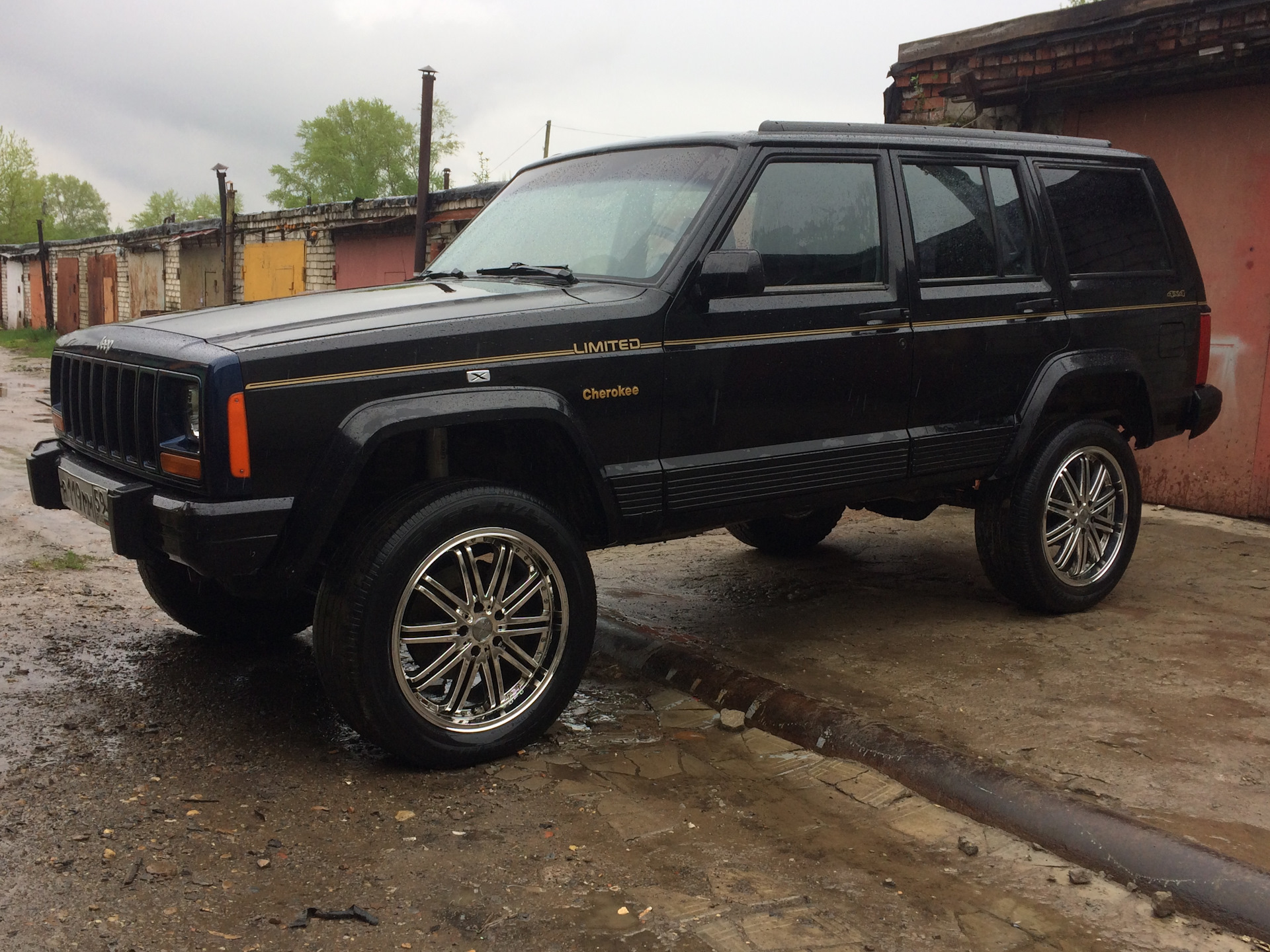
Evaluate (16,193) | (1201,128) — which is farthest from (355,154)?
(1201,128)

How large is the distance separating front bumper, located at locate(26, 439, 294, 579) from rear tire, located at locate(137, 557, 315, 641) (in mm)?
1023

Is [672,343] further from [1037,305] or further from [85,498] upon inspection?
[85,498]

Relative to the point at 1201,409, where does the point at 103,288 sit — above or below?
above

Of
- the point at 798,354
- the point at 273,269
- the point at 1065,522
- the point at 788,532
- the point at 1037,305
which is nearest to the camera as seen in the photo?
the point at 798,354

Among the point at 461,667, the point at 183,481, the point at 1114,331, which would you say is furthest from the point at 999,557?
the point at 183,481

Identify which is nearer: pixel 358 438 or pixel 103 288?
pixel 358 438

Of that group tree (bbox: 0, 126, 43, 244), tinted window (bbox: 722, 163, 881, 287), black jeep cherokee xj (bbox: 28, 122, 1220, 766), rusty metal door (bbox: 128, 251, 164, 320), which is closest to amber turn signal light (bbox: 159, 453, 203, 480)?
black jeep cherokee xj (bbox: 28, 122, 1220, 766)

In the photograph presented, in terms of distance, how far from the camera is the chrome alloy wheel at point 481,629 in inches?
132

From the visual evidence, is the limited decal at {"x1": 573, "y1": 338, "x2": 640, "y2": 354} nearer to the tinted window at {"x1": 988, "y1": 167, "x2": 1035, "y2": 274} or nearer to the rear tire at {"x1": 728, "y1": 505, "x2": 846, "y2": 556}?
the tinted window at {"x1": 988, "y1": 167, "x2": 1035, "y2": 274}

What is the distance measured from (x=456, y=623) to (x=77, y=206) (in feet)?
366

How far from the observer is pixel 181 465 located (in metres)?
3.16

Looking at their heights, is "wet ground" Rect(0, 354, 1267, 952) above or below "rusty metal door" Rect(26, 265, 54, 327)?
below

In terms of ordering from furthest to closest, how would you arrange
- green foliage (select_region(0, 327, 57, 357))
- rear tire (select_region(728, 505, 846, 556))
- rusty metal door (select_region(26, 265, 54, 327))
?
rusty metal door (select_region(26, 265, 54, 327)), green foliage (select_region(0, 327, 57, 357)), rear tire (select_region(728, 505, 846, 556))

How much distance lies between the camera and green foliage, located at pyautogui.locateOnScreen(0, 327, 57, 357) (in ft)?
97.5
